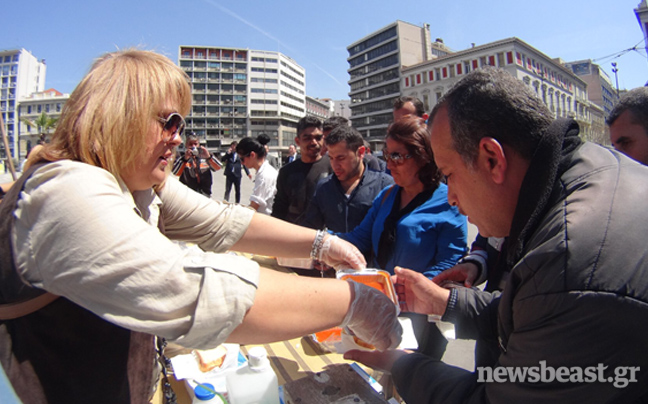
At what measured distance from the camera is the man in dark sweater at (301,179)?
3.87 metres

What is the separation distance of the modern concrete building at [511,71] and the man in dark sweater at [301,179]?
53.5m

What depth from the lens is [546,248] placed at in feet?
2.54

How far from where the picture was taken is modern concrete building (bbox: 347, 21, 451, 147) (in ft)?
230

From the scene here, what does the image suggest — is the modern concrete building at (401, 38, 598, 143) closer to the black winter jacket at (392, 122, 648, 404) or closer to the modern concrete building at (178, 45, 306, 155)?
the modern concrete building at (178, 45, 306, 155)

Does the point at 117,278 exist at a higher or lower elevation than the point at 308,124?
lower

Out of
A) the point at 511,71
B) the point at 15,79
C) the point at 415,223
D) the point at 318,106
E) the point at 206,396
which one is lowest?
the point at 206,396

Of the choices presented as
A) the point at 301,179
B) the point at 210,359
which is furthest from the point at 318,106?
the point at 210,359

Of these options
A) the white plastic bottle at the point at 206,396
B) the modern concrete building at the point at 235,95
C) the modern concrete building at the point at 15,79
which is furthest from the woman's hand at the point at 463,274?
the modern concrete building at the point at 15,79

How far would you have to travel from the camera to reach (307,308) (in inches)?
38.1

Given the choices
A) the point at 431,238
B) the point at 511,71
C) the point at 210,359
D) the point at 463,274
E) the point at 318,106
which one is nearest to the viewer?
the point at 210,359

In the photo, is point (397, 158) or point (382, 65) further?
point (382, 65)

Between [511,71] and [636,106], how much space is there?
5666 centimetres

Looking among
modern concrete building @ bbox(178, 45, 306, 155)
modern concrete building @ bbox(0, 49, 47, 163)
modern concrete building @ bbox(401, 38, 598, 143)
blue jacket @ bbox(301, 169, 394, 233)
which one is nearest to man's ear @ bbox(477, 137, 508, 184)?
blue jacket @ bbox(301, 169, 394, 233)

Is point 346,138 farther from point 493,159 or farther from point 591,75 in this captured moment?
point 591,75
